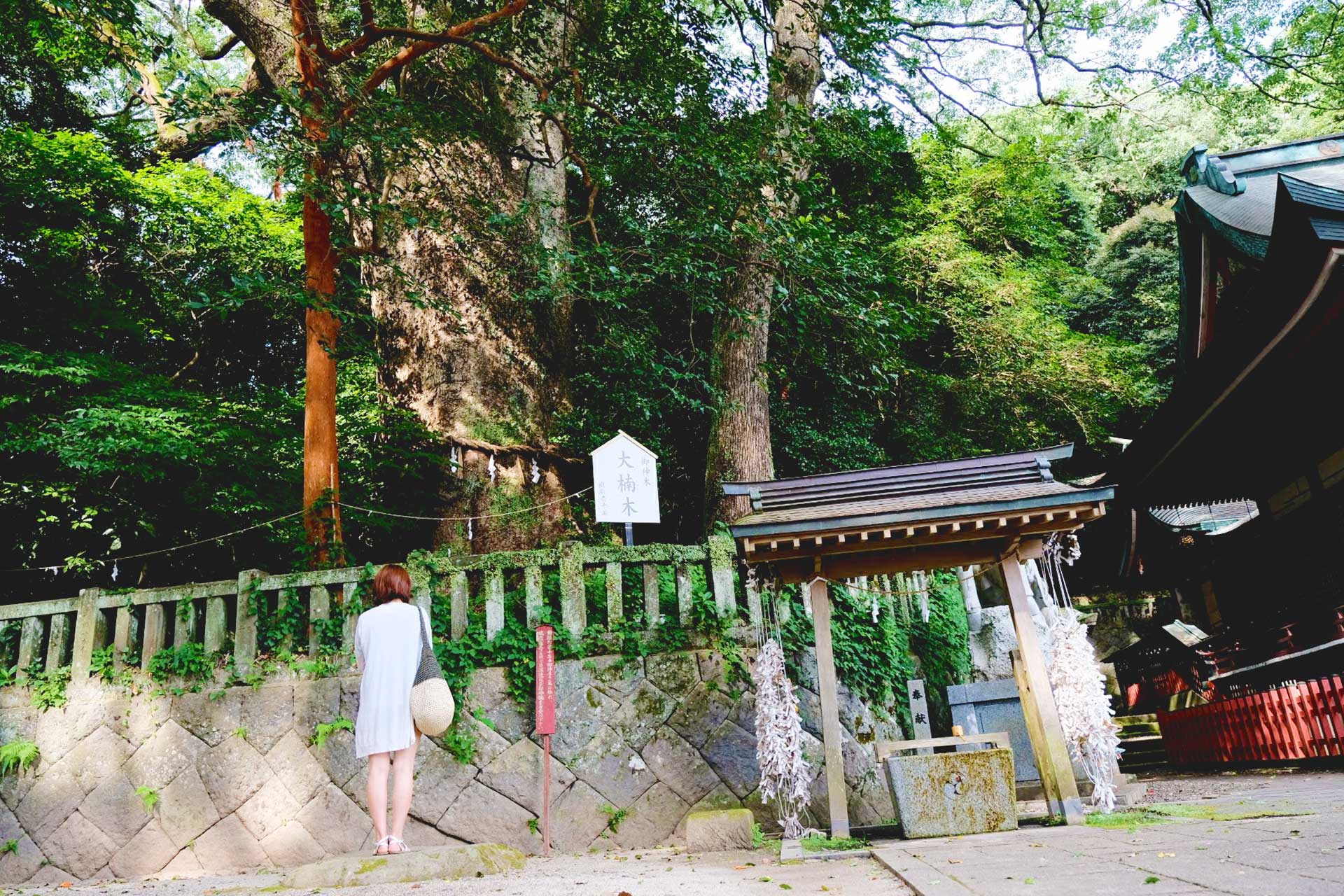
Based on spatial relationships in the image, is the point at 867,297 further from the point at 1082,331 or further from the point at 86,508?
the point at 1082,331

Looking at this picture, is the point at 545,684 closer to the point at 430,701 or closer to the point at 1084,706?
the point at 430,701

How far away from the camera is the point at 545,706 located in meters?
6.10

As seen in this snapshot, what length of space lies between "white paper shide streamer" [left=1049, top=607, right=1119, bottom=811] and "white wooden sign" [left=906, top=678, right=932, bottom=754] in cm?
153

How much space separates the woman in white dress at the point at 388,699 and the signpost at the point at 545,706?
143 cm

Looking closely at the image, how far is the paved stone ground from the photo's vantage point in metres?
2.83

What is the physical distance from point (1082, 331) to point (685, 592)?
1790 centimetres

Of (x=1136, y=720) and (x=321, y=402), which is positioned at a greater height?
(x=321, y=402)

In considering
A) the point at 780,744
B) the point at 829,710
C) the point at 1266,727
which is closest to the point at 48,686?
the point at 780,744

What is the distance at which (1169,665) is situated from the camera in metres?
12.0

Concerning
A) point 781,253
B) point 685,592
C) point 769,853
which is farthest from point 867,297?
point 769,853

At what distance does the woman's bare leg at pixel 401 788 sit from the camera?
4.43 m

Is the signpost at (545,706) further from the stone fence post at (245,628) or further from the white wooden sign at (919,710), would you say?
the white wooden sign at (919,710)

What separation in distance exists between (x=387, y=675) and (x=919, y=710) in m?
5.06

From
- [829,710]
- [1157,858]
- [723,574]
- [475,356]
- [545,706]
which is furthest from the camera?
[475,356]
